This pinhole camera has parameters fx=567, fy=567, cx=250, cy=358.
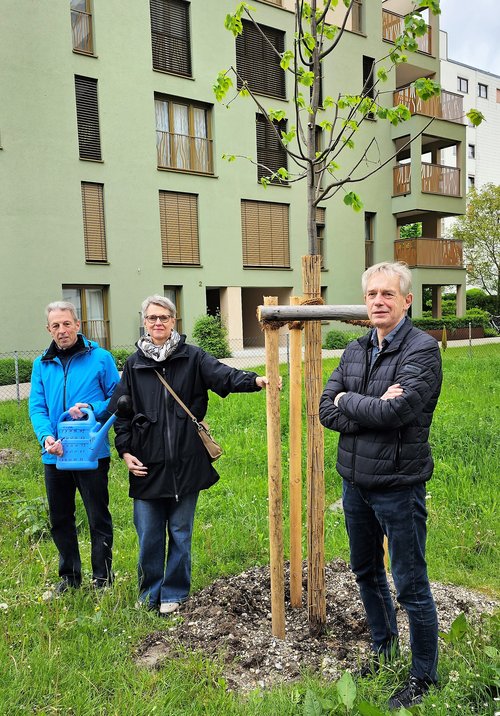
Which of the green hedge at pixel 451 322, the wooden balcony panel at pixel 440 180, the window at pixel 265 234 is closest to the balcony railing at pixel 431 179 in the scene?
the wooden balcony panel at pixel 440 180

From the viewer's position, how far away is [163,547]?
3750 mm

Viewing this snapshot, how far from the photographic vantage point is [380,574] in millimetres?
2910

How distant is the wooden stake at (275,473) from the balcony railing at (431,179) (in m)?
24.6

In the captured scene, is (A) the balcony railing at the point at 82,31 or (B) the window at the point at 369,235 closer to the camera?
(A) the balcony railing at the point at 82,31

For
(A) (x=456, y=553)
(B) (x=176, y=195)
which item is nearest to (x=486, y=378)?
(A) (x=456, y=553)

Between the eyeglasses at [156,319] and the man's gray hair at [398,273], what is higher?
the man's gray hair at [398,273]

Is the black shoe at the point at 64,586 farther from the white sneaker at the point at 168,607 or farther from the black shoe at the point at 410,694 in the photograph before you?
the black shoe at the point at 410,694

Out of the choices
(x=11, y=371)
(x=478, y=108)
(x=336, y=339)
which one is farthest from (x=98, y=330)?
(x=478, y=108)

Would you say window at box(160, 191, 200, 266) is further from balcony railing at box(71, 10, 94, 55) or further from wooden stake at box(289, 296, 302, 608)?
wooden stake at box(289, 296, 302, 608)

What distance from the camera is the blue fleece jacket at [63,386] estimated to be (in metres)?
3.83

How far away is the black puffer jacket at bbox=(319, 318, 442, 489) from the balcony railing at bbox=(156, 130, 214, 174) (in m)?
18.6

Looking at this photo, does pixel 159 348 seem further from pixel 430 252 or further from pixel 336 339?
pixel 430 252

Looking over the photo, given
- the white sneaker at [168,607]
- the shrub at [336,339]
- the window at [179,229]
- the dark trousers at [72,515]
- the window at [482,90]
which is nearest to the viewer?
the white sneaker at [168,607]

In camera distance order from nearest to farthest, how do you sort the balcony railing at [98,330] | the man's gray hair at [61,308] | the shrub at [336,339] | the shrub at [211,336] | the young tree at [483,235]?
the man's gray hair at [61,308]
the shrub at [211,336]
the balcony railing at [98,330]
the shrub at [336,339]
the young tree at [483,235]
